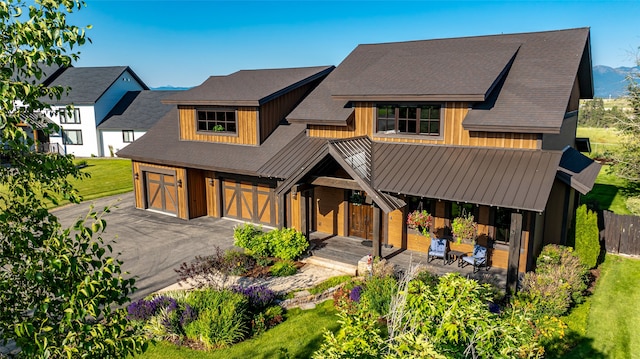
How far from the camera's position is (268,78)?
21.4 meters

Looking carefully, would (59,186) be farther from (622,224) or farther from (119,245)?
(622,224)

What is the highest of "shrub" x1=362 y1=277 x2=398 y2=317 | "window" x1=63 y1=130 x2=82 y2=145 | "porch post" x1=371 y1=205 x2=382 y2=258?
"window" x1=63 y1=130 x2=82 y2=145

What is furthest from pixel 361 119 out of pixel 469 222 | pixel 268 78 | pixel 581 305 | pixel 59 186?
pixel 59 186

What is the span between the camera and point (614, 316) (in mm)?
11586

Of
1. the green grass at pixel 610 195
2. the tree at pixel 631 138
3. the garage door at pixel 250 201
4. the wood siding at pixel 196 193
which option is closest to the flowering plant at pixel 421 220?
the garage door at pixel 250 201

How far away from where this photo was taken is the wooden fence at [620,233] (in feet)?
51.0

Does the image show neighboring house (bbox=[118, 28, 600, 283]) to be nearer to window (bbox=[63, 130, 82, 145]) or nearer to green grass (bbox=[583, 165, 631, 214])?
green grass (bbox=[583, 165, 631, 214])

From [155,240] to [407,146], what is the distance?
10.9 metres

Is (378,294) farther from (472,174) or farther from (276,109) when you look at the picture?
(276,109)

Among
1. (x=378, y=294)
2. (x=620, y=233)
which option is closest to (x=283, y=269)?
(x=378, y=294)

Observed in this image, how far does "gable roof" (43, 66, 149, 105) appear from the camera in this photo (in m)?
42.1

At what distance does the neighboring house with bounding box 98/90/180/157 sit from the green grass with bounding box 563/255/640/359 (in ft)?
122

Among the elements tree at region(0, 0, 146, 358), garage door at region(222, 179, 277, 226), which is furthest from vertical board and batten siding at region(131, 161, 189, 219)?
tree at region(0, 0, 146, 358)

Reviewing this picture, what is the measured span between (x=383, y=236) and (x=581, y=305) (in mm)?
6475
